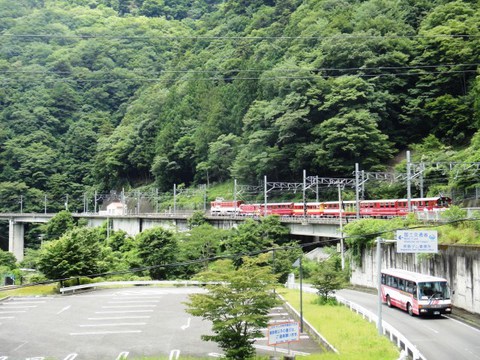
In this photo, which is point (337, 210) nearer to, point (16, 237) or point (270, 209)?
point (270, 209)

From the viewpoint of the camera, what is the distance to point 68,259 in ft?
106

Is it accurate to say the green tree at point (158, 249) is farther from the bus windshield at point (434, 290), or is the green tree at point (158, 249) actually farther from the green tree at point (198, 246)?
the bus windshield at point (434, 290)

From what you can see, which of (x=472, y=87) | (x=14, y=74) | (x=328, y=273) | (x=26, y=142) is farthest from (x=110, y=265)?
(x=14, y=74)

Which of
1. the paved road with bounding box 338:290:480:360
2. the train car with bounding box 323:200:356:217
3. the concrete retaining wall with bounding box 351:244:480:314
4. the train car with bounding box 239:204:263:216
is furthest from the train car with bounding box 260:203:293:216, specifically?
the paved road with bounding box 338:290:480:360

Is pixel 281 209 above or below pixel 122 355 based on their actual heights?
above

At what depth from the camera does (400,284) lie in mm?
23234

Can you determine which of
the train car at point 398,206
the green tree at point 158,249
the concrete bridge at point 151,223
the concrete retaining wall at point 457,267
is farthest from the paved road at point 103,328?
the concrete bridge at point 151,223

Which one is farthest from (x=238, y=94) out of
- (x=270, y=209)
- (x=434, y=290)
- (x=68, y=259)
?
(x=434, y=290)

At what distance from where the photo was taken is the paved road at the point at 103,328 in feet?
57.3

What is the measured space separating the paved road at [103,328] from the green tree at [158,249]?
32.8 ft

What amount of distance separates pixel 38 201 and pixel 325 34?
64.8 m

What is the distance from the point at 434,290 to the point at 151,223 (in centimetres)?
5239

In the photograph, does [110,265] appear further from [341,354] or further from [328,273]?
[341,354]

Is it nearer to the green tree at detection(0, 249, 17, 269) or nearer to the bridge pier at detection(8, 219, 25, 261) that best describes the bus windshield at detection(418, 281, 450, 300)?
the green tree at detection(0, 249, 17, 269)
